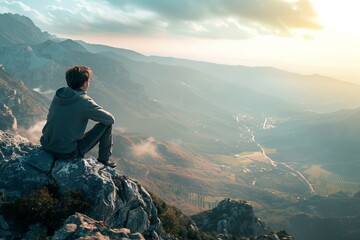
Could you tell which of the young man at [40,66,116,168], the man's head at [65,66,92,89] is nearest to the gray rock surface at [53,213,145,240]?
the young man at [40,66,116,168]

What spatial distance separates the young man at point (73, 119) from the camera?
18.5 meters

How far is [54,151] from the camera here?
1908cm

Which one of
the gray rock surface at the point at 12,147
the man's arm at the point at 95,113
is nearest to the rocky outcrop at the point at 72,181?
the man's arm at the point at 95,113

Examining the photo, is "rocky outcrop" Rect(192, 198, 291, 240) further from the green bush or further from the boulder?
the green bush

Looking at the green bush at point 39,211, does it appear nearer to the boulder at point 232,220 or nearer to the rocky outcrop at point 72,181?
the rocky outcrop at point 72,181

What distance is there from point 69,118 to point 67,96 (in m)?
1.22

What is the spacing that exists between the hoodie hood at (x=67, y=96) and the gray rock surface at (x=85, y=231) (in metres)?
6.48

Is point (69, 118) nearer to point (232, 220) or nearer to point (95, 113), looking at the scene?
point (95, 113)

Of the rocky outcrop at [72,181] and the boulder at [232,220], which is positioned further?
the boulder at [232,220]

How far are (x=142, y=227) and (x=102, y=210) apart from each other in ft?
15.5

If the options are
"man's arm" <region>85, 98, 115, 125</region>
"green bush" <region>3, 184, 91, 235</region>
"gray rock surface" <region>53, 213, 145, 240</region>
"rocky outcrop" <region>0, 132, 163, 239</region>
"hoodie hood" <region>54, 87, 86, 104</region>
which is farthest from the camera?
"man's arm" <region>85, 98, 115, 125</region>

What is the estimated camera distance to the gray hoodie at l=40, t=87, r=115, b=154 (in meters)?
18.4

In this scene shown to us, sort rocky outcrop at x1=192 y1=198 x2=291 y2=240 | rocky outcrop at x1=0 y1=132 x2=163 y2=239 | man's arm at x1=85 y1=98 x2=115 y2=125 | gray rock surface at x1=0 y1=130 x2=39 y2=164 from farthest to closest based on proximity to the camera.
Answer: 1. rocky outcrop at x1=192 y1=198 x2=291 y2=240
2. gray rock surface at x1=0 y1=130 x2=39 y2=164
3. man's arm at x1=85 y1=98 x2=115 y2=125
4. rocky outcrop at x1=0 y1=132 x2=163 y2=239

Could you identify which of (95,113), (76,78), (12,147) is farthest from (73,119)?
(12,147)
